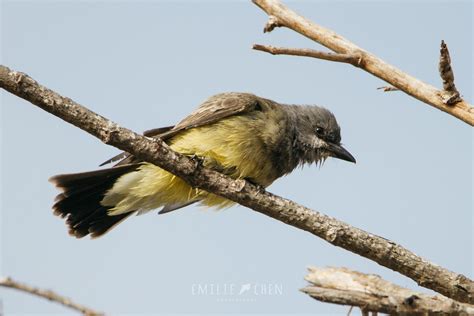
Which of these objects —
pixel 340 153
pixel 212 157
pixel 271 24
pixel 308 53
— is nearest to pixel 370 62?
pixel 308 53

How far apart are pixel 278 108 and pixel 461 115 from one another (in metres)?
2.59

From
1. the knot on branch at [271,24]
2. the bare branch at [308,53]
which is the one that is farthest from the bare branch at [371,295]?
the knot on branch at [271,24]

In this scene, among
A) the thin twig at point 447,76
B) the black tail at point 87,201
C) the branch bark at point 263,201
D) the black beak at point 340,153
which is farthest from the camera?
the black beak at point 340,153

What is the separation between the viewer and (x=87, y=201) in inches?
291

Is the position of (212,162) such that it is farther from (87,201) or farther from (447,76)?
(447,76)

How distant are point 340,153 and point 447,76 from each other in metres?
2.78

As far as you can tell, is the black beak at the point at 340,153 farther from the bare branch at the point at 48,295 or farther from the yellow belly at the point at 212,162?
the bare branch at the point at 48,295

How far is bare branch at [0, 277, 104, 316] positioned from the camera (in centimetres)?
302

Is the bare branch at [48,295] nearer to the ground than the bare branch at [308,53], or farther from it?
nearer to the ground

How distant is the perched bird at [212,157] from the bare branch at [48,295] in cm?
322

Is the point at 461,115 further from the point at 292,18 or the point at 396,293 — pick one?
the point at 396,293

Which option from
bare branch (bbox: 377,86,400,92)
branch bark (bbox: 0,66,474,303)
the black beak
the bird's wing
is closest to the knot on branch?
bare branch (bbox: 377,86,400,92)

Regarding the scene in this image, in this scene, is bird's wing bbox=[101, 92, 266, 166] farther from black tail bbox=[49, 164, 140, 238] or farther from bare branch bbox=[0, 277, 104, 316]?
bare branch bbox=[0, 277, 104, 316]

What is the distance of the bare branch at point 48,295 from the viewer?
302 cm
